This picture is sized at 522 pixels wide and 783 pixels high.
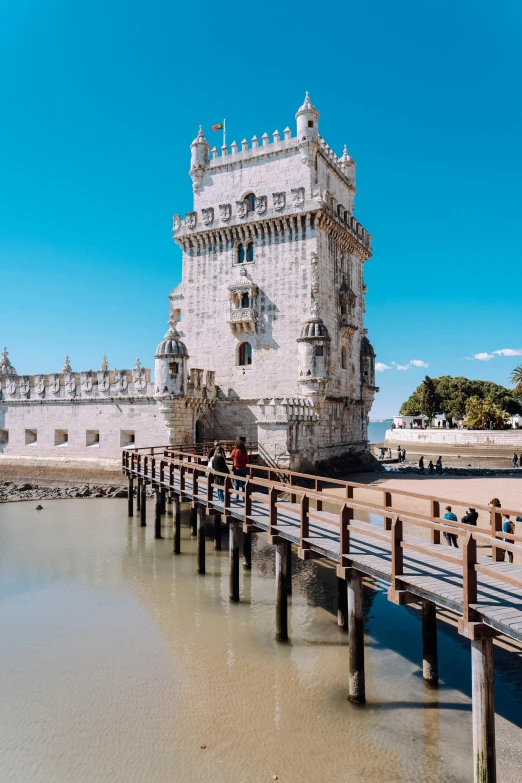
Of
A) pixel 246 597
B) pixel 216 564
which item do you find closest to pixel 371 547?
pixel 246 597

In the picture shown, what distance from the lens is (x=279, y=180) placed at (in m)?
30.0

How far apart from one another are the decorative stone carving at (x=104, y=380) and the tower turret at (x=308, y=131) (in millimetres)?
16634

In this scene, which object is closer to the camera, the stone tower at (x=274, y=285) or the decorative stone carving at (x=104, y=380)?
the stone tower at (x=274, y=285)

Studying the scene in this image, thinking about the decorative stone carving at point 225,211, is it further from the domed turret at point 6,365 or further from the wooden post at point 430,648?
the wooden post at point 430,648

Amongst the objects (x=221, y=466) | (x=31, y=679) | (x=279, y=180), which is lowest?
→ (x=31, y=679)

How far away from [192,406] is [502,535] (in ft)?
69.0

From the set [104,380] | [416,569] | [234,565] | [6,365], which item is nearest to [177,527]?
[234,565]

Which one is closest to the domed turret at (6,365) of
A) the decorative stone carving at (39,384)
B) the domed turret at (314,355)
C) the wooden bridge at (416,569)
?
the decorative stone carving at (39,384)

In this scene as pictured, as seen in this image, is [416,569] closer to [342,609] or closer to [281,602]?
[281,602]

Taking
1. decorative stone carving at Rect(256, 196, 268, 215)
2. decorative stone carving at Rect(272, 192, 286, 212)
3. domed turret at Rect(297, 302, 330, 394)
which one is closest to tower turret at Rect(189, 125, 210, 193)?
decorative stone carving at Rect(256, 196, 268, 215)

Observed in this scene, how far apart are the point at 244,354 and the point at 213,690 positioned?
2259 centimetres

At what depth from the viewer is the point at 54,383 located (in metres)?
32.4

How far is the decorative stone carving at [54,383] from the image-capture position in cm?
3225

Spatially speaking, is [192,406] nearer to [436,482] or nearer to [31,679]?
[436,482]
